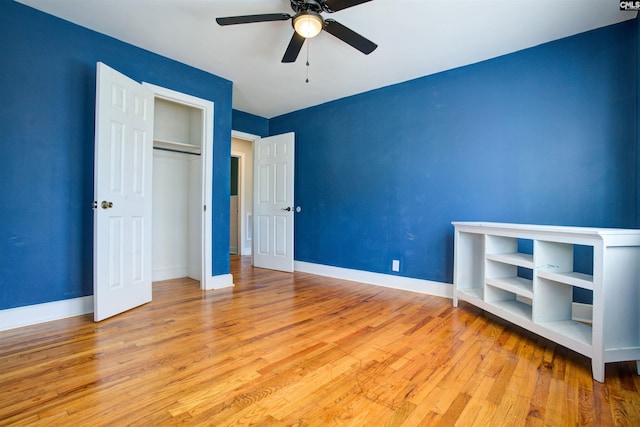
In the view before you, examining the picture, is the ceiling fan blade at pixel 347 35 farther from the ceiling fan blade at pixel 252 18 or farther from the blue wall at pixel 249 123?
the blue wall at pixel 249 123

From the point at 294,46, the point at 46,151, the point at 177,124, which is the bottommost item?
the point at 46,151

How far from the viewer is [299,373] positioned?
5.52 ft

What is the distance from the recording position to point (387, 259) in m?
3.70

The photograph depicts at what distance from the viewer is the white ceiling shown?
2.27 metres

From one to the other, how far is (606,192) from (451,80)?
5.79ft

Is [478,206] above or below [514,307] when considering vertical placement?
above

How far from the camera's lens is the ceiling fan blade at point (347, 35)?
2.11m

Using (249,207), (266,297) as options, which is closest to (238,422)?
(266,297)

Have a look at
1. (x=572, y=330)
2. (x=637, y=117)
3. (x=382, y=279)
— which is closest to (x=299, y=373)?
(x=572, y=330)

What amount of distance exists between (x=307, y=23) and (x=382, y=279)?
2842 millimetres

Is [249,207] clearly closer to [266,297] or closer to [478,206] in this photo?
[266,297]

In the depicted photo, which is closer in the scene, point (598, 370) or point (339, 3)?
point (598, 370)

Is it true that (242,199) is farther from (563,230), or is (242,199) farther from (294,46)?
(563,230)

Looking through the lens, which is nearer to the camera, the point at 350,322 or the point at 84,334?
the point at 84,334
